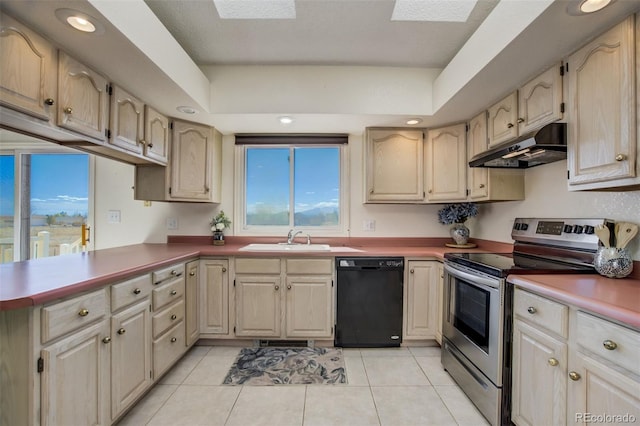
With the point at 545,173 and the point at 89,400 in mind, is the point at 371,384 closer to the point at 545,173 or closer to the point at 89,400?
the point at 89,400

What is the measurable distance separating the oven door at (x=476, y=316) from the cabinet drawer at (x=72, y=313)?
2070 millimetres

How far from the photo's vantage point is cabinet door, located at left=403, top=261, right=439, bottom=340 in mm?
2424

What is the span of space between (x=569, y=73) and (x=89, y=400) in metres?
2.91

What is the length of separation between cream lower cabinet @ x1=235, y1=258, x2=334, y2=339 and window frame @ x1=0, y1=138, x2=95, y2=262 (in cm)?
187

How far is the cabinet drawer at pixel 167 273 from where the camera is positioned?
1814 millimetres

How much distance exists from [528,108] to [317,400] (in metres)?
2.30

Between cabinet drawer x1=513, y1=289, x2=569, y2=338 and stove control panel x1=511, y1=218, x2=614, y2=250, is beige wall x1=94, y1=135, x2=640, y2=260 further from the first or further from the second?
cabinet drawer x1=513, y1=289, x2=569, y2=338

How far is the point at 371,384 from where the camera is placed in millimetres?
1944

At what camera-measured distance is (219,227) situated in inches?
111

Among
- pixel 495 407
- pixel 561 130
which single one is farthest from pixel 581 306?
pixel 561 130

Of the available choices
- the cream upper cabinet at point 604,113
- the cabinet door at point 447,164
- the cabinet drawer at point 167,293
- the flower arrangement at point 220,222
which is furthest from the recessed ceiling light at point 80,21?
the cabinet door at point 447,164

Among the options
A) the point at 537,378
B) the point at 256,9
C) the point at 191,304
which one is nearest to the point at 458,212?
the point at 537,378

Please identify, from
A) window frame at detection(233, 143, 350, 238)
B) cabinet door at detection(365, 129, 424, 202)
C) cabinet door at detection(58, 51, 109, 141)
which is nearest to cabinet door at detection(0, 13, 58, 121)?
cabinet door at detection(58, 51, 109, 141)

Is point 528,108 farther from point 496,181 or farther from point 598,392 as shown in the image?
point 598,392
